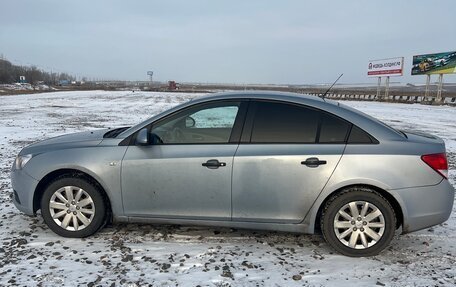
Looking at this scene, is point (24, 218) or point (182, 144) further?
point (24, 218)

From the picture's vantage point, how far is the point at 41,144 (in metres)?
4.40

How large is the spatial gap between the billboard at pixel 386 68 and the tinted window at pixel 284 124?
4841cm

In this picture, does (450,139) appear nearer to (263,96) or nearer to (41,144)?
(263,96)

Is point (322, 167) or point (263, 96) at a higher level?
point (263, 96)

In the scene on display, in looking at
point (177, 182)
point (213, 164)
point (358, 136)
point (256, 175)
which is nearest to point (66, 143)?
point (177, 182)

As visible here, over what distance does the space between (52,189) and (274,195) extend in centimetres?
250

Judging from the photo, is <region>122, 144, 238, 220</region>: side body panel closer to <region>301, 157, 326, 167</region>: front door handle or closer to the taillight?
<region>301, 157, 326, 167</region>: front door handle

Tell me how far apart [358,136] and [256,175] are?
3.77 feet

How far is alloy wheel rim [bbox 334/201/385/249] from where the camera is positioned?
12.3 ft

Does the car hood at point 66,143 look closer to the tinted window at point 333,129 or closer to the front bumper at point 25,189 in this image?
the front bumper at point 25,189

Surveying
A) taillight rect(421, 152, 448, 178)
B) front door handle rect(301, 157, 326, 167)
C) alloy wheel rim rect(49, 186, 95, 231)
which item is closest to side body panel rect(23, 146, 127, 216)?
alloy wheel rim rect(49, 186, 95, 231)

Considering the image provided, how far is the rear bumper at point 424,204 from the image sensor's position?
12.1 feet

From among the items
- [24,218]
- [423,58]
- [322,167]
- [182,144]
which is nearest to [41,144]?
[24,218]

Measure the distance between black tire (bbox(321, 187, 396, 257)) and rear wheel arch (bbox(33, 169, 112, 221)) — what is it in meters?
2.42
